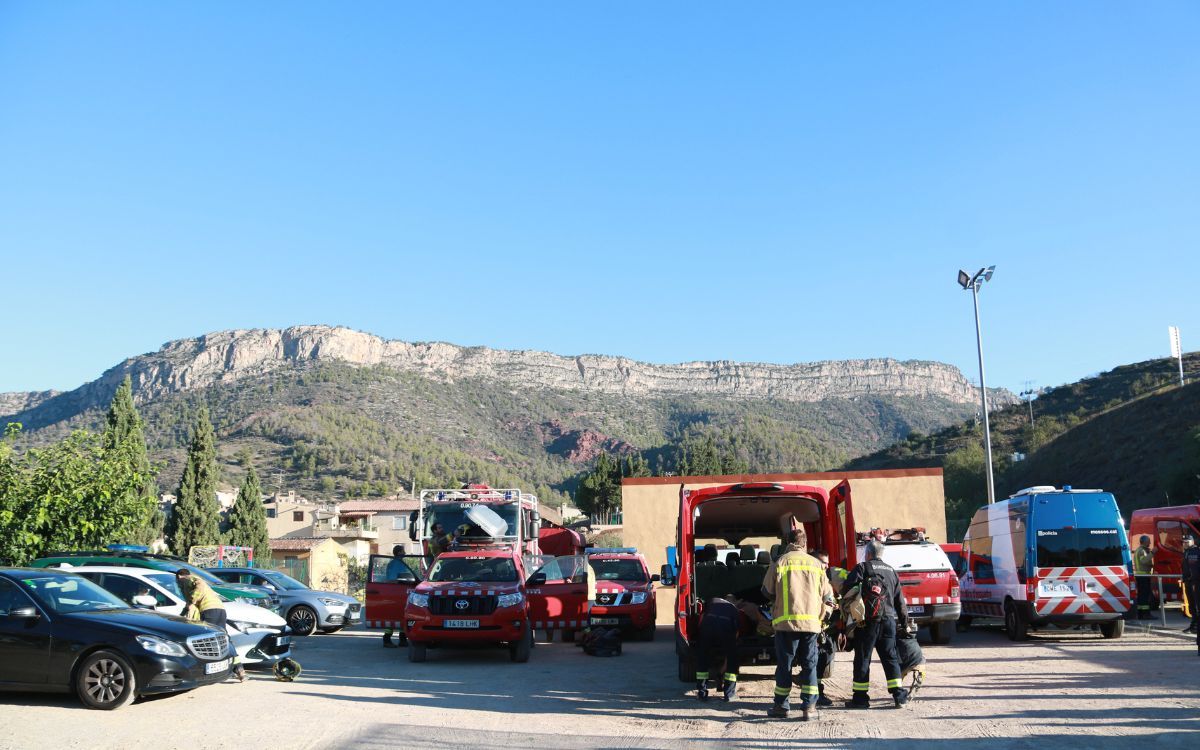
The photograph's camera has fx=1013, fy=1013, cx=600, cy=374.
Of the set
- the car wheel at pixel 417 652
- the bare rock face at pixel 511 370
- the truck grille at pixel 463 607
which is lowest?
the car wheel at pixel 417 652

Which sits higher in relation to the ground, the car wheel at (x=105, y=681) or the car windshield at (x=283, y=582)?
the car windshield at (x=283, y=582)

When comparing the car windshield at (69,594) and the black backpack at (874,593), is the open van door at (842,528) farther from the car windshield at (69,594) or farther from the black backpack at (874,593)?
the car windshield at (69,594)

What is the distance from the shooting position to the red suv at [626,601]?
63.1 feet

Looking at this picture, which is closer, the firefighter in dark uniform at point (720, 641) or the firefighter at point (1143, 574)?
the firefighter in dark uniform at point (720, 641)

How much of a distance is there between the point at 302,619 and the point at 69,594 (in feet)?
35.1

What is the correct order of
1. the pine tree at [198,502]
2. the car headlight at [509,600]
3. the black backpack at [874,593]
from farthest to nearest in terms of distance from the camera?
the pine tree at [198,502] < the car headlight at [509,600] < the black backpack at [874,593]

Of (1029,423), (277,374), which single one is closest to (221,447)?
(277,374)

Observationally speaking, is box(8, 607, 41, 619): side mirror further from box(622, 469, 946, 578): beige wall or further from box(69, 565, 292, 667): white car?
box(622, 469, 946, 578): beige wall

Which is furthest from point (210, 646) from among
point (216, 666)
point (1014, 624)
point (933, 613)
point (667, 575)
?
point (1014, 624)

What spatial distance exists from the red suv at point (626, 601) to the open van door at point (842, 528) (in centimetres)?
656

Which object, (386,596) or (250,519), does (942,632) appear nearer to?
(386,596)

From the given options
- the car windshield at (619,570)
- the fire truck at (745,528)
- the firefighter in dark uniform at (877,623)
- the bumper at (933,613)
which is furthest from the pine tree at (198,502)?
the firefighter in dark uniform at (877,623)

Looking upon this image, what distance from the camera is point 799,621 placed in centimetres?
998

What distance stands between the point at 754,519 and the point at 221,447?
3752 inches
